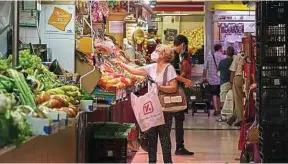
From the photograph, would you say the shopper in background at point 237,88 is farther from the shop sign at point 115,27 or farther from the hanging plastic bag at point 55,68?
the hanging plastic bag at point 55,68

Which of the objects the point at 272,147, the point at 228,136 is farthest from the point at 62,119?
the point at 228,136

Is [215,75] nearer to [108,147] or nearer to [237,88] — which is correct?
[237,88]

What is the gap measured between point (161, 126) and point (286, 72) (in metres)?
1.60

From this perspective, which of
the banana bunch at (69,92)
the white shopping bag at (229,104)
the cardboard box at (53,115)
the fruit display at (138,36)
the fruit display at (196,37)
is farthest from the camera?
the fruit display at (196,37)

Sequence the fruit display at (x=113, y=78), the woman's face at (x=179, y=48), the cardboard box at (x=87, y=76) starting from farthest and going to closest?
the woman's face at (x=179, y=48), the fruit display at (x=113, y=78), the cardboard box at (x=87, y=76)

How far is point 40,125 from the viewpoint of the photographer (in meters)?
3.31

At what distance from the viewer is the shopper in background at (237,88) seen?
1238 cm

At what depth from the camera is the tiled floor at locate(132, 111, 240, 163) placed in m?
8.62

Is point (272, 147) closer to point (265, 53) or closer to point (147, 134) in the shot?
point (265, 53)

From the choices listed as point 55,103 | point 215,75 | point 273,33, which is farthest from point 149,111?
point 215,75

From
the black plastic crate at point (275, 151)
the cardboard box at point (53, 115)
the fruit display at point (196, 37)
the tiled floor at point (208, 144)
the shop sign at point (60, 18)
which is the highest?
the fruit display at point (196, 37)

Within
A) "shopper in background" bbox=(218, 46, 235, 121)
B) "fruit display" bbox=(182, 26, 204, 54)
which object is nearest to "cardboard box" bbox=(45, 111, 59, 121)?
"shopper in background" bbox=(218, 46, 235, 121)

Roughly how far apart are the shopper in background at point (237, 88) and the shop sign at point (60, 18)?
250 inches

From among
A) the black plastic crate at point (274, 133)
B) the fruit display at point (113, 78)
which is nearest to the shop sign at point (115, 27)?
the fruit display at point (113, 78)
